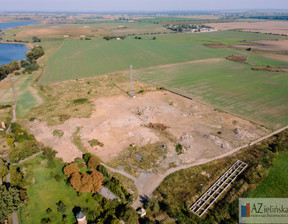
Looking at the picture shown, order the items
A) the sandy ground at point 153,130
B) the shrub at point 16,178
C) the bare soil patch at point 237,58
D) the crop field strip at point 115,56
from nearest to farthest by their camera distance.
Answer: the shrub at point 16,178 → the sandy ground at point 153,130 → the crop field strip at point 115,56 → the bare soil patch at point 237,58

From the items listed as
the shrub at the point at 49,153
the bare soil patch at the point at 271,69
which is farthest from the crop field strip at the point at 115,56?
the shrub at the point at 49,153

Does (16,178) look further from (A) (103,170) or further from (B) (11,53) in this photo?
(B) (11,53)

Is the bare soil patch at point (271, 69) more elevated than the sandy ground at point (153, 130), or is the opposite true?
the bare soil patch at point (271, 69)

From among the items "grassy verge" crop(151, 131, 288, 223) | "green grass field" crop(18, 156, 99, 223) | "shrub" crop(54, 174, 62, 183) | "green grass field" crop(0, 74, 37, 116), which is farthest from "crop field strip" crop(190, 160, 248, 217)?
"green grass field" crop(0, 74, 37, 116)

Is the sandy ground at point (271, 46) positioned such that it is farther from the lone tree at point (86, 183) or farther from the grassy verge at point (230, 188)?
the lone tree at point (86, 183)

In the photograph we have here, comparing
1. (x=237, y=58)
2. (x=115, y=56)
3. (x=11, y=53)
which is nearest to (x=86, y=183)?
(x=115, y=56)

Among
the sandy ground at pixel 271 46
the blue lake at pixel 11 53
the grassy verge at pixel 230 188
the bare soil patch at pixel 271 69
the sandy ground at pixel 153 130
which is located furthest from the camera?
the sandy ground at pixel 271 46

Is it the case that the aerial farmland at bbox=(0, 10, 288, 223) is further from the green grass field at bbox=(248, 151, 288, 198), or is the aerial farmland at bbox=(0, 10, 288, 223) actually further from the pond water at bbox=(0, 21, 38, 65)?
the pond water at bbox=(0, 21, 38, 65)
